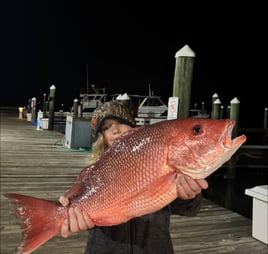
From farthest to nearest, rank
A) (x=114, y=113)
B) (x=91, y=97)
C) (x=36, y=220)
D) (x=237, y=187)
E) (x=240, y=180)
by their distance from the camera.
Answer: (x=91, y=97), (x=240, y=180), (x=237, y=187), (x=114, y=113), (x=36, y=220)

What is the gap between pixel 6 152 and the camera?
8867mm

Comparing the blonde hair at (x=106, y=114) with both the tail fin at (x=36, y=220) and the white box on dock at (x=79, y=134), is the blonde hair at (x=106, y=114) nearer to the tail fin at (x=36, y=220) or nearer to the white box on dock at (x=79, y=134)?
the tail fin at (x=36, y=220)

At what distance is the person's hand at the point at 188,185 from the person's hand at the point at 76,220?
0.37 meters

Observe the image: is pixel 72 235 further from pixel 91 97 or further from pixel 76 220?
pixel 91 97

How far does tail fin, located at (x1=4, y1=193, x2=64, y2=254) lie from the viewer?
138 centimetres

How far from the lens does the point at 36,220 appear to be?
1.41 m

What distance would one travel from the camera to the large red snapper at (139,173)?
4.07 feet

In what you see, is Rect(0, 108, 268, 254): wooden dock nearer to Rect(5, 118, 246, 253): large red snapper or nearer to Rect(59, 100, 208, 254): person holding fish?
Rect(59, 100, 208, 254): person holding fish

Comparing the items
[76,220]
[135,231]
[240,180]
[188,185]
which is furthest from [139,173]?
[240,180]

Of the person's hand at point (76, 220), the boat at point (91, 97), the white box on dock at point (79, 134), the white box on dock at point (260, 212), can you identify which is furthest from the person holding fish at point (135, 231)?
the boat at point (91, 97)

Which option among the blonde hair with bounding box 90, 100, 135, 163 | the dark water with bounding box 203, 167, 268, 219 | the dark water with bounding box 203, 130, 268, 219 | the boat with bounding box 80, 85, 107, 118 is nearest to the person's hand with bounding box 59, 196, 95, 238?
the blonde hair with bounding box 90, 100, 135, 163

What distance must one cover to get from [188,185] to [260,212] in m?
2.61

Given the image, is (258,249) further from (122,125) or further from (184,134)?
(184,134)

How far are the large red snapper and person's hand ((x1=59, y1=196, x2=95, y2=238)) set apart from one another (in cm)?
2
